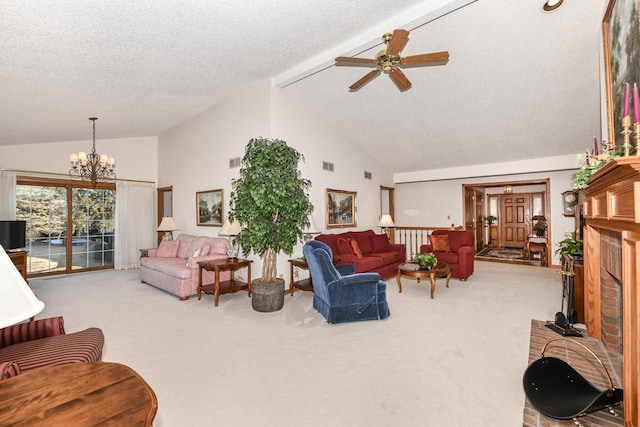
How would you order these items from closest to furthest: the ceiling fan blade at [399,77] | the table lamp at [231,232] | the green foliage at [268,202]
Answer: the ceiling fan blade at [399,77] → the green foliage at [268,202] → the table lamp at [231,232]

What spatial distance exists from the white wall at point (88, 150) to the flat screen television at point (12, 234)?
189 cm

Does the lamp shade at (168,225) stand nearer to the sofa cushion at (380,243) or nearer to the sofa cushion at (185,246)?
the sofa cushion at (185,246)

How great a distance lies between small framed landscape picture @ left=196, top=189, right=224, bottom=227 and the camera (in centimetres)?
614

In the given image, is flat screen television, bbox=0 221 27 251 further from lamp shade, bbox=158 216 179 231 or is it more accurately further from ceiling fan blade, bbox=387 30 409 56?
ceiling fan blade, bbox=387 30 409 56

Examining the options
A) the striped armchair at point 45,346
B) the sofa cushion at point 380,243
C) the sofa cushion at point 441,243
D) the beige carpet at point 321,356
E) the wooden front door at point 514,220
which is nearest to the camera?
the striped armchair at point 45,346

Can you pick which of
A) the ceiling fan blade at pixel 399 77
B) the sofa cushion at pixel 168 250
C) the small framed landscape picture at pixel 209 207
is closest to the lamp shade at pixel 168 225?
the sofa cushion at pixel 168 250

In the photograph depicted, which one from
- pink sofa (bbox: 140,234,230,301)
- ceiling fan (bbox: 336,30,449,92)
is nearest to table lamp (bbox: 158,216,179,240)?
pink sofa (bbox: 140,234,230,301)

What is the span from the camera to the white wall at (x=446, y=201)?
24.4 ft

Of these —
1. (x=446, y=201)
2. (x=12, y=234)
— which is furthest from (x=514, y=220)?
(x=12, y=234)

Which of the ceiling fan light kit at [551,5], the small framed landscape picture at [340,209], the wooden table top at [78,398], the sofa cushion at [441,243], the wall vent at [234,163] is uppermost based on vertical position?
the ceiling fan light kit at [551,5]

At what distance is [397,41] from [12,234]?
21.4 ft

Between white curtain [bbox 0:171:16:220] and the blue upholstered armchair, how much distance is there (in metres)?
6.37

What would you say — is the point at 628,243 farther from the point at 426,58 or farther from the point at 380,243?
the point at 380,243

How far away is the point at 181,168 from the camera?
23.8 feet
